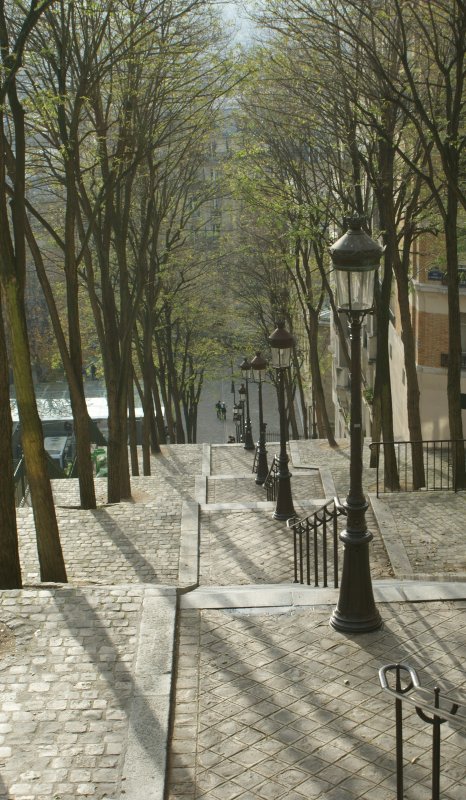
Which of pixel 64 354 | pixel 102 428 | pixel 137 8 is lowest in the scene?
pixel 102 428

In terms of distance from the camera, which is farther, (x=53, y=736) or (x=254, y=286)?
(x=254, y=286)

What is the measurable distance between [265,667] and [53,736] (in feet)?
6.34

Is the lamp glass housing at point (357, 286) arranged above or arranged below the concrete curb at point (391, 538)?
above

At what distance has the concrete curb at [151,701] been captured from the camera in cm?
604

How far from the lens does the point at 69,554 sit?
1299 centimetres

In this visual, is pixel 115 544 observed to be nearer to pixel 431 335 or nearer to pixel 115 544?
pixel 115 544

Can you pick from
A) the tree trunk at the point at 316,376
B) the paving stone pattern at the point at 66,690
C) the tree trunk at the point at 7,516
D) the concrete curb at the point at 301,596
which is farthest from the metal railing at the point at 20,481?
the concrete curb at the point at 301,596

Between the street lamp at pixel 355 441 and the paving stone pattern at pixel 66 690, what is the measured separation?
2015 mm

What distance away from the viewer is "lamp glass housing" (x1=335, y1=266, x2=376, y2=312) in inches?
323

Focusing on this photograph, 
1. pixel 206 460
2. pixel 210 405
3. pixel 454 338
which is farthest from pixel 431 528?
pixel 210 405

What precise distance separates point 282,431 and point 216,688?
343 inches

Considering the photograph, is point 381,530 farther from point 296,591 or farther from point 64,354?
point 64,354

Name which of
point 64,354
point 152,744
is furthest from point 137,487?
point 152,744

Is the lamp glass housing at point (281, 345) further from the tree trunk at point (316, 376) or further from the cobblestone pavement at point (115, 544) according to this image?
the tree trunk at point (316, 376)
